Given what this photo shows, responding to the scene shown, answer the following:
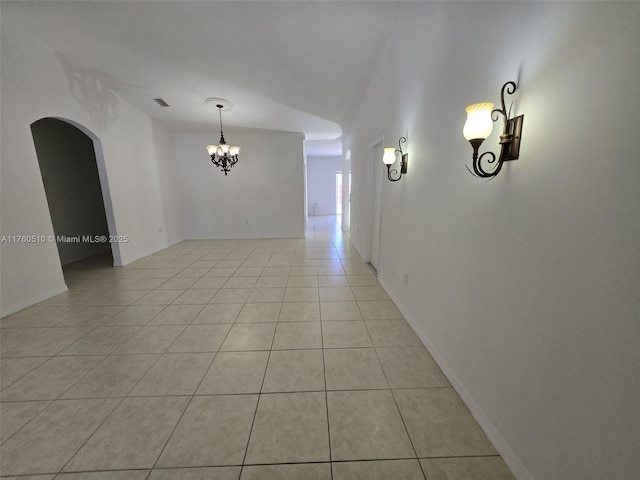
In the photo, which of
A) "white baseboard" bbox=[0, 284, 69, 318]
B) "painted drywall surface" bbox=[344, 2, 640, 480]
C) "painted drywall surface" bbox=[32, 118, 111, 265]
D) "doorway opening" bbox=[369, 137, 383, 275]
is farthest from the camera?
"painted drywall surface" bbox=[32, 118, 111, 265]

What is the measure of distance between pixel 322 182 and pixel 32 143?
8927mm

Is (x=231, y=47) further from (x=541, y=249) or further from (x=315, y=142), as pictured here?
(x=315, y=142)

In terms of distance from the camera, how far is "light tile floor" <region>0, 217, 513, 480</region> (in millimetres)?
1177

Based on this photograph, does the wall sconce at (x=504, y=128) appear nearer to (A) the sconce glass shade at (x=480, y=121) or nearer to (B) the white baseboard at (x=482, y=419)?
(A) the sconce glass shade at (x=480, y=121)

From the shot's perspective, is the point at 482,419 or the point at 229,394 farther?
the point at 229,394

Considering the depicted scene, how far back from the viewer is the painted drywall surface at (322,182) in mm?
10672

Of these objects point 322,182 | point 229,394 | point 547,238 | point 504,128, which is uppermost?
point 322,182

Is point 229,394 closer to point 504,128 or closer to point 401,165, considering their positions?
point 504,128

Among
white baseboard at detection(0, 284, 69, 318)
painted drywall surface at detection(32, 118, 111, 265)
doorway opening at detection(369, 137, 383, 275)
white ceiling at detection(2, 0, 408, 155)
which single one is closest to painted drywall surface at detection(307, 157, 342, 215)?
white ceiling at detection(2, 0, 408, 155)

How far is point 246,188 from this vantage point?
6.46 meters

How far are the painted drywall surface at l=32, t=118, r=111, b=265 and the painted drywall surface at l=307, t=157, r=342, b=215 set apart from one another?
7373mm

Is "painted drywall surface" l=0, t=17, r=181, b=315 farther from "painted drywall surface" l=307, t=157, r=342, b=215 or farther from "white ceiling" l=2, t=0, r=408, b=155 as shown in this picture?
"painted drywall surface" l=307, t=157, r=342, b=215

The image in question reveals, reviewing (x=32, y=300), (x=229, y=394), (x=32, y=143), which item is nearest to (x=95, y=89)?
(x=32, y=143)

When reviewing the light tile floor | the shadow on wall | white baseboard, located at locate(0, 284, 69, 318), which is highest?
the shadow on wall
